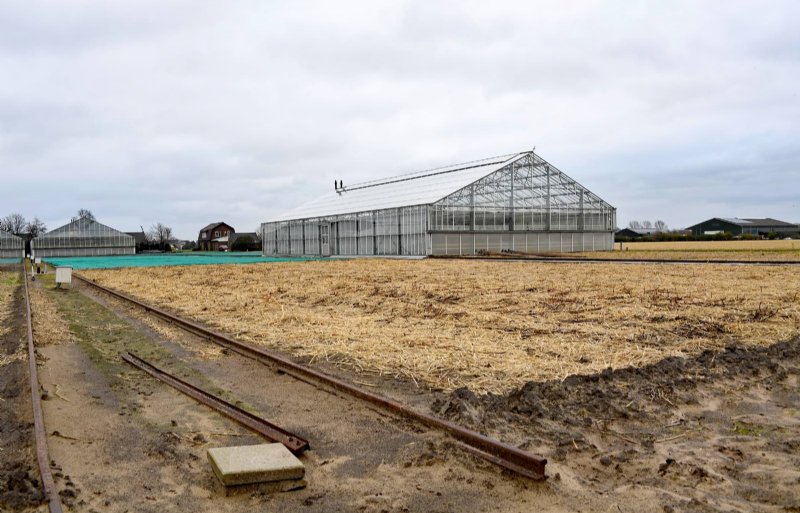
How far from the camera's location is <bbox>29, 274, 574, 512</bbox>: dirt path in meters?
4.38

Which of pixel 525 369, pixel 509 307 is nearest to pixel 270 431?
pixel 525 369

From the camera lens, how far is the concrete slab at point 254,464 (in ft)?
15.0

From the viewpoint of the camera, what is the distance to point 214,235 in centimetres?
13812

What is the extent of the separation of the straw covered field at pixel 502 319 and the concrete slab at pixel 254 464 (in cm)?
275

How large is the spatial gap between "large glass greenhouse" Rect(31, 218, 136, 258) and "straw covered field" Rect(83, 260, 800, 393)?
67272mm

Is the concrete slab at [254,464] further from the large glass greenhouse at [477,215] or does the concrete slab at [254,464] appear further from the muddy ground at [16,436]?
the large glass greenhouse at [477,215]

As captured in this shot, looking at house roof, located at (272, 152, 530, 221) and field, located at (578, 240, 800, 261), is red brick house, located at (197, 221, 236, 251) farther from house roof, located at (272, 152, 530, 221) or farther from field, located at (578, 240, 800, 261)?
field, located at (578, 240, 800, 261)

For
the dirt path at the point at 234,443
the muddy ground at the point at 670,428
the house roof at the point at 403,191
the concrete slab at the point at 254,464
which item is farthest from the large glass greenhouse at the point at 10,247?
the muddy ground at the point at 670,428

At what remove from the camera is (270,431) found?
18.8ft

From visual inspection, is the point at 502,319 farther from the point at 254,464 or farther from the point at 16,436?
the point at 16,436

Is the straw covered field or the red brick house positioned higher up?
the red brick house

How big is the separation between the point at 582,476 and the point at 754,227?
15154 cm

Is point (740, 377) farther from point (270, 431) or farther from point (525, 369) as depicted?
point (270, 431)

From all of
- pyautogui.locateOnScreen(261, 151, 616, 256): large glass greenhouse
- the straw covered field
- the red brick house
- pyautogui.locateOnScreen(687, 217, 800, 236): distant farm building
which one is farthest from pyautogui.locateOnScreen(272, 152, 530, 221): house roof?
pyautogui.locateOnScreen(687, 217, 800, 236): distant farm building
